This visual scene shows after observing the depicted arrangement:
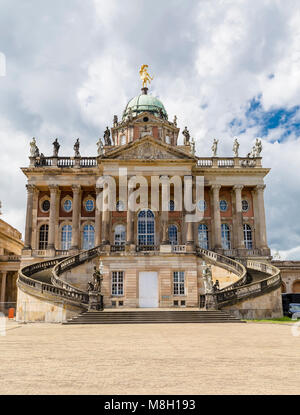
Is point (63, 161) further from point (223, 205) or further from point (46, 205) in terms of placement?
point (223, 205)

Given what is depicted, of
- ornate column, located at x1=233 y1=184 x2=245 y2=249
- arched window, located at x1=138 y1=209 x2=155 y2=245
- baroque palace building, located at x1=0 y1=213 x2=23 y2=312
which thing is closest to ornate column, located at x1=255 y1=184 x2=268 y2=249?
ornate column, located at x1=233 y1=184 x2=245 y2=249

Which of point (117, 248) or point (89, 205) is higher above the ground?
point (89, 205)

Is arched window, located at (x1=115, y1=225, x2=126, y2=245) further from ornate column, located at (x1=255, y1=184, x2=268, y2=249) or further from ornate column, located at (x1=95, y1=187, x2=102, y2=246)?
ornate column, located at (x1=255, y1=184, x2=268, y2=249)

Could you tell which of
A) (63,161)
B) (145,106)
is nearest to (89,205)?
(63,161)

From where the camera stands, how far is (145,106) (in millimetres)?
54812

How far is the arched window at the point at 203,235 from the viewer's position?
4134 cm

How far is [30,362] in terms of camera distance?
8469 mm

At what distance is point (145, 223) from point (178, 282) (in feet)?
27.4

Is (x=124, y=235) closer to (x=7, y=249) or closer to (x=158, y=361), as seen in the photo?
(x=7, y=249)

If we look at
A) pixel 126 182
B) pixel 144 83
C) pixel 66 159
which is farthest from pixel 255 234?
pixel 144 83

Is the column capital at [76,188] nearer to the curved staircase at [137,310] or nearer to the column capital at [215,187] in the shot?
the curved staircase at [137,310]

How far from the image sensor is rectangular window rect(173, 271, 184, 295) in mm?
33406

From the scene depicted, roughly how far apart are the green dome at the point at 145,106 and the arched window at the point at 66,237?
69.4ft

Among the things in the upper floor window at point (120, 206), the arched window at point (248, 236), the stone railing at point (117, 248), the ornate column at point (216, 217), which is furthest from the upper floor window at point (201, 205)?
the stone railing at point (117, 248)
